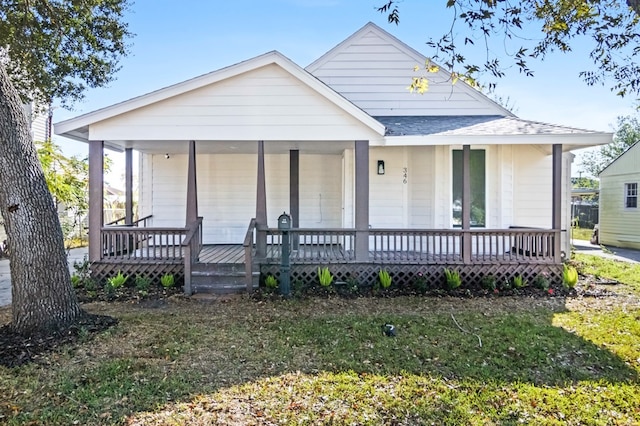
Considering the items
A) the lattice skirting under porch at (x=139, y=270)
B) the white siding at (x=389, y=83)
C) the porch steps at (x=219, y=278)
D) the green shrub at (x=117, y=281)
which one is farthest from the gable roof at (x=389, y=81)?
the green shrub at (x=117, y=281)

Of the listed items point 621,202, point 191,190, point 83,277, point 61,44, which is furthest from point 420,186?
point 621,202

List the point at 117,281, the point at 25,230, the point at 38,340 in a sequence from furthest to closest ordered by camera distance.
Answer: the point at 117,281 → the point at 25,230 → the point at 38,340

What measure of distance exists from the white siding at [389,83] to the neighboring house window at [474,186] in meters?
1.99

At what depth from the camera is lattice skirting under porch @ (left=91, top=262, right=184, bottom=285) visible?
825 centimetres

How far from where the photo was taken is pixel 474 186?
9422mm

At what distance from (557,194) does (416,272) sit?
10.6ft

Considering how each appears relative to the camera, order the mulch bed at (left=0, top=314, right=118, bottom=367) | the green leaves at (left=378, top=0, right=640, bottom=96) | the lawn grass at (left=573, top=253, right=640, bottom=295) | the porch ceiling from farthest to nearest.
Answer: the lawn grass at (left=573, top=253, right=640, bottom=295) < the porch ceiling < the green leaves at (left=378, top=0, right=640, bottom=96) < the mulch bed at (left=0, top=314, right=118, bottom=367)

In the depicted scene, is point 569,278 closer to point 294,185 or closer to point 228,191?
point 294,185

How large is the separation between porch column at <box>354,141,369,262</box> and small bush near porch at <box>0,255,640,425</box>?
172 cm

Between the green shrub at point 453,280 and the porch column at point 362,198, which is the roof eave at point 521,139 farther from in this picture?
the green shrub at point 453,280

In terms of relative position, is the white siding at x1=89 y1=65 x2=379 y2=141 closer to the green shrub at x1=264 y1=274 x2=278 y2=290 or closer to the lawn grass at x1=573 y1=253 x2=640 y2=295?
the green shrub at x1=264 y1=274 x2=278 y2=290

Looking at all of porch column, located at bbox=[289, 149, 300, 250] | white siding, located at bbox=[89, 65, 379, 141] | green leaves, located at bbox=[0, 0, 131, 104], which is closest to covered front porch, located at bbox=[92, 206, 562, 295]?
white siding, located at bbox=[89, 65, 379, 141]

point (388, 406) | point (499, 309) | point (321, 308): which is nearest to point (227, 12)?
point (321, 308)

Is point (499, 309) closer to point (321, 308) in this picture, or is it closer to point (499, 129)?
point (321, 308)
